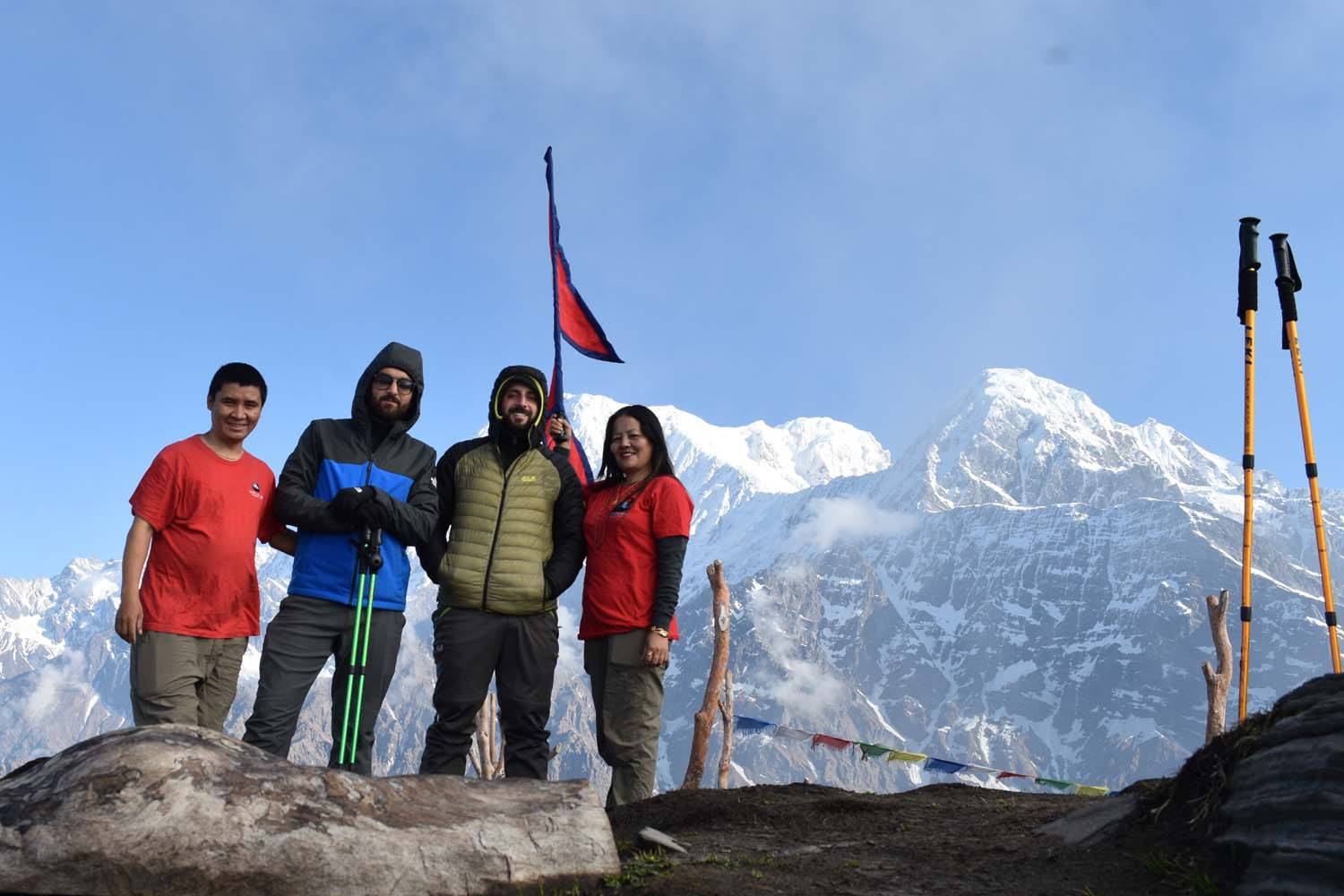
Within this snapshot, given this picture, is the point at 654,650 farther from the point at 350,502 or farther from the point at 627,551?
the point at 350,502

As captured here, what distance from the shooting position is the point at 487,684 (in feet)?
20.3

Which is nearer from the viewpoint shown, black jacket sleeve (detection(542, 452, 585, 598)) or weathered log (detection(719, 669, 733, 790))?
black jacket sleeve (detection(542, 452, 585, 598))

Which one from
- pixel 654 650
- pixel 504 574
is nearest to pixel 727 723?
pixel 654 650

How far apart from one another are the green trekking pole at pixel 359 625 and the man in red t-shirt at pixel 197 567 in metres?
0.53

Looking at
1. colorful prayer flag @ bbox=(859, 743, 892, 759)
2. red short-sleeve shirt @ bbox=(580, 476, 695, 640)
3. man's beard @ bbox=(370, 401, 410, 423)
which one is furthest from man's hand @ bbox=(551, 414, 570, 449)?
colorful prayer flag @ bbox=(859, 743, 892, 759)

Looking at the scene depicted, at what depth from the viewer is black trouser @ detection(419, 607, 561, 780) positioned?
244 inches

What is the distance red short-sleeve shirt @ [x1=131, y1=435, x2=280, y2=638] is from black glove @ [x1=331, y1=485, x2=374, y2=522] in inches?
20.2

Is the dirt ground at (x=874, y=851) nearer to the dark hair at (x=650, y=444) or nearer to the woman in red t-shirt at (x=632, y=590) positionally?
the woman in red t-shirt at (x=632, y=590)

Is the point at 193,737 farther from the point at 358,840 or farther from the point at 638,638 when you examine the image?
the point at 638,638

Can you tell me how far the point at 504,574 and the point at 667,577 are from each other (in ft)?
3.39

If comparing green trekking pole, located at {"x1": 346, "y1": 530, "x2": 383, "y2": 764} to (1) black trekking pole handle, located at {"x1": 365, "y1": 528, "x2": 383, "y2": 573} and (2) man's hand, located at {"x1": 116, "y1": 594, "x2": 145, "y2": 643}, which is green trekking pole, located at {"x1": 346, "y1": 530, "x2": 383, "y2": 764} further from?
(2) man's hand, located at {"x1": 116, "y1": 594, "x2": 145, "y2": 643}

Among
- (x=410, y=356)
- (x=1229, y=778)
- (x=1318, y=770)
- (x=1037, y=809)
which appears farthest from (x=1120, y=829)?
(x=410, y=356)

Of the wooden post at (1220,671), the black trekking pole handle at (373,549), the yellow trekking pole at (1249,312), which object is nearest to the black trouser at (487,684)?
the black trekking pole handle at (373,549)

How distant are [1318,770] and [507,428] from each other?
4.64 m
